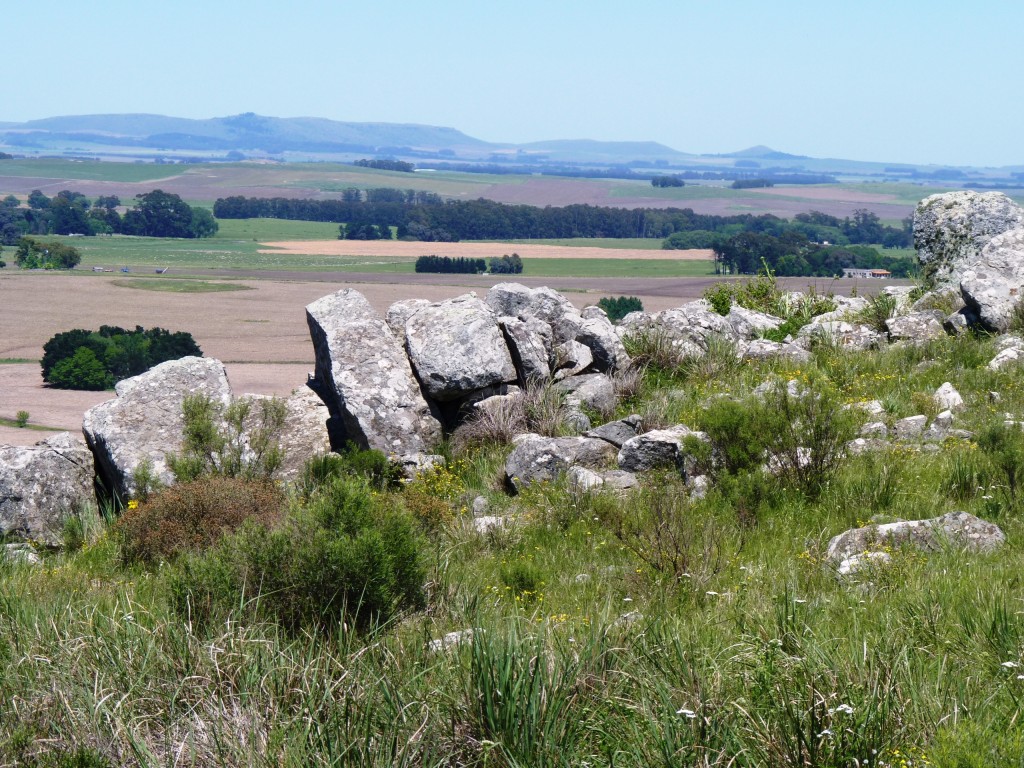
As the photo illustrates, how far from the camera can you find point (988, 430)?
9.05 meters

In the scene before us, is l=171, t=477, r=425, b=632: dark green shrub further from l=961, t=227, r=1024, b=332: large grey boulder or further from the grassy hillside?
l=961, t=227, r=1024, b=332: large grey boulder

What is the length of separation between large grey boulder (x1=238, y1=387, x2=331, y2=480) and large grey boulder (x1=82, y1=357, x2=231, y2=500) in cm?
38

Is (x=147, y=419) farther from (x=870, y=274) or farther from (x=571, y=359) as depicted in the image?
(x=870, y=274)

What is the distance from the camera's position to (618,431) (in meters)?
11.2

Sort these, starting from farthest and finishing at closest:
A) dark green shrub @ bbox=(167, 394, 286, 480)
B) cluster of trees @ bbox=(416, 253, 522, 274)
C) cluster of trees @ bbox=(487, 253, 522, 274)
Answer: cluster of trees @ bbox=(487, 253, 522, 274) → cluster of trees @ bbox=(416, 253, 522, 274) → dark green shrub @ bbox=(167, 394, 286, 480)

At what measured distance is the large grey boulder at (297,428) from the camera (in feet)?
37.9

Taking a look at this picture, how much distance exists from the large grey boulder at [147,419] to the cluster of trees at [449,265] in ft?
265

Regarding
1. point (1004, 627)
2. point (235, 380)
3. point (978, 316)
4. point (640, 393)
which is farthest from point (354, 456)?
point (235, 380)

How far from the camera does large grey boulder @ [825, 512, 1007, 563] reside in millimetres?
6734

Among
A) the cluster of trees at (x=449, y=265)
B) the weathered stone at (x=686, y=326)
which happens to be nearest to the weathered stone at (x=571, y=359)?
the weathered stone at (x=686, y=326)

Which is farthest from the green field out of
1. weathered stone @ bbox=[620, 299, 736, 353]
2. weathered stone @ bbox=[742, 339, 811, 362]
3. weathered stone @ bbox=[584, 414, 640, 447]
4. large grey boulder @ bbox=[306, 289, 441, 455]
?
weathered stone @ bbox=[584, 414, 640, 447]

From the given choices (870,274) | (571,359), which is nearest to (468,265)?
(870,274)

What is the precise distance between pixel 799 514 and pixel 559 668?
4089 mm

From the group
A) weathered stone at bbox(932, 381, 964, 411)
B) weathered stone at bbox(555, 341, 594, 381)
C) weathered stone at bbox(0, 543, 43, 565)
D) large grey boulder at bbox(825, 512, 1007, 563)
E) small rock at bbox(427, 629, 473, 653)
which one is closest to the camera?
small rock at bbox(427, 629, 473, 653)
